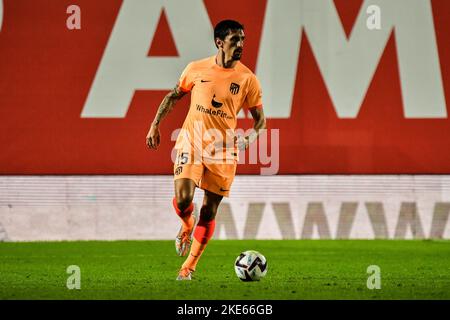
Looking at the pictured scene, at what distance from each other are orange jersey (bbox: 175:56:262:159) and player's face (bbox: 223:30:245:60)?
250mm

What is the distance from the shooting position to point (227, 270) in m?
9.41

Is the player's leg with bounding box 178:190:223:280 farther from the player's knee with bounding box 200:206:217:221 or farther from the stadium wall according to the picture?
the stadium wall

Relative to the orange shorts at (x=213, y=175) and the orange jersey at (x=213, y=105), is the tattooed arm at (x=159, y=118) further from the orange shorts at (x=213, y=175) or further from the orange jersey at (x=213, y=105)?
the orange shorts at (x=213, y=175)

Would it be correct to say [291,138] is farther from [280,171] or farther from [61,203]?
[61,203]

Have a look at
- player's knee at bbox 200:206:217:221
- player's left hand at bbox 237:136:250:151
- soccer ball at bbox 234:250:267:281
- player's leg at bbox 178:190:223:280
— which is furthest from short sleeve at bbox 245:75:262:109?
soccer ball at bbox 234:250:267:281

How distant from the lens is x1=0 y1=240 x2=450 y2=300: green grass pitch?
7363 millimetres

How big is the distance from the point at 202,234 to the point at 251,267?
525mm

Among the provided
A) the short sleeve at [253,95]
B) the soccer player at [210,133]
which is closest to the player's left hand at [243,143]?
the soccer player at [210,133]

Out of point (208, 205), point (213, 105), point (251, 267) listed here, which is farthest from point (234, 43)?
point (251, 267)

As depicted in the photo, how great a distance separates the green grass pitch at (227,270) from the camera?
7.36m

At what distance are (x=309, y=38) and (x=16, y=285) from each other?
21.4ft

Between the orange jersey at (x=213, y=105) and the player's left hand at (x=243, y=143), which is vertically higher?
the orange jersey at (x=213, y=105)

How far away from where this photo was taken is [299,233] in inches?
512

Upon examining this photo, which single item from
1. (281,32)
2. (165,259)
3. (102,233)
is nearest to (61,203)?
(102,233)
